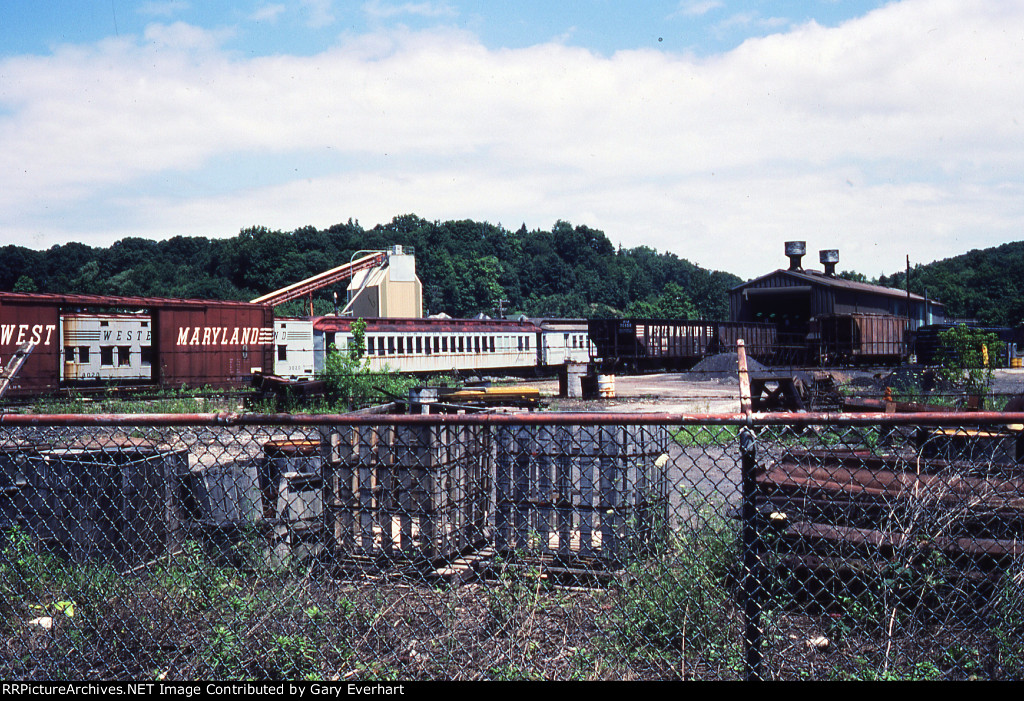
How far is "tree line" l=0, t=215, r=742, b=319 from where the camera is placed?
282 ft

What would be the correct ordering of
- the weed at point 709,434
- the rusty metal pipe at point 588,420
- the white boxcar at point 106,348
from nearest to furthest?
the rusty metal pipe at point 588,420, the weed at point 709,434, the white boxcar at point 106,348

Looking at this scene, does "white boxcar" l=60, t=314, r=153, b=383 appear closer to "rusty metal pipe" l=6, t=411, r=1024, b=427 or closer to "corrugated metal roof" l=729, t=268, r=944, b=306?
"rusty metal pipe" l=6, t=411, r=1024, b=427

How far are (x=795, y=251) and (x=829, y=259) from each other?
9.61 feet

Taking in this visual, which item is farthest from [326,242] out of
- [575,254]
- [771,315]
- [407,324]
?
[407,324]

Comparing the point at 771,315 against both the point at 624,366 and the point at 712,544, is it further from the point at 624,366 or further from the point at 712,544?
the point at 712,544

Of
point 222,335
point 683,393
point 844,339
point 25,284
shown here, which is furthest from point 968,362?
point 25,284

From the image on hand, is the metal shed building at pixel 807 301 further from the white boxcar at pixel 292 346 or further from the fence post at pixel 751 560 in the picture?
the fence post at pixel 751 560

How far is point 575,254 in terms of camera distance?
13012 centimetres

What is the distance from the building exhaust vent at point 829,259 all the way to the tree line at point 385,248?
92.0 feet

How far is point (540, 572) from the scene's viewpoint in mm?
4516

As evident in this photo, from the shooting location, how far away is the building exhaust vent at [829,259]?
5384 cm

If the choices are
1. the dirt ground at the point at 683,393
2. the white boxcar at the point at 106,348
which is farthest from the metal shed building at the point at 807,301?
the white boxcar at the point at 106,348
